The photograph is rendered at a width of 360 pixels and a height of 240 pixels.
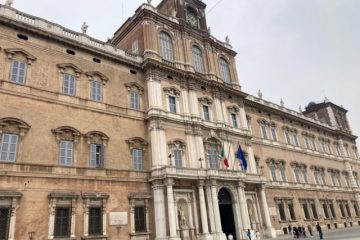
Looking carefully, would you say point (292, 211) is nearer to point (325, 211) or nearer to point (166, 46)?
point (325, 211)

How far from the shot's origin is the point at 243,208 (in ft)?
87.1

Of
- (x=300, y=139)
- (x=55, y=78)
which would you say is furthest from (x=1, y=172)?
(x=300, y=139)

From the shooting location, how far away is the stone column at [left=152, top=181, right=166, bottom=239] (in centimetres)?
2159

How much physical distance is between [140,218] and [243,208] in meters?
9.34

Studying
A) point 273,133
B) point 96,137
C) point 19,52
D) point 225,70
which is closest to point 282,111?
point 273,133

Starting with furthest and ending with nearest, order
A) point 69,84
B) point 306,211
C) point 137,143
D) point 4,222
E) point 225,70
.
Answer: point 306,211 < point 225,70 < point 137,143 < point 69,84 < point 4,222

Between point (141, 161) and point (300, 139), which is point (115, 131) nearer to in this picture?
point (141, 161)

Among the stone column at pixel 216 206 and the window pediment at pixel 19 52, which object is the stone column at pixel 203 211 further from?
the window pediment at pixel 19 52

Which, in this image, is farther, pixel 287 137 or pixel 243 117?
pixel 287 137

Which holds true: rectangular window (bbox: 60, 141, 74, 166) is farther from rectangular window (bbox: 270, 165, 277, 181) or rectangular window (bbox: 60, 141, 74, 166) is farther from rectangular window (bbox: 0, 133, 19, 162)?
rectangular window (bbox: 270, 165, 277, 181)

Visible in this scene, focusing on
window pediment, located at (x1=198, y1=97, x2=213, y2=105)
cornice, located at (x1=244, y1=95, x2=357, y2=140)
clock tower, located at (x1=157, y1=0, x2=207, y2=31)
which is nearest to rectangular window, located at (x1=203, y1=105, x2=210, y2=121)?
window pediment, located at (x1=198, y1=97, x2=213, y2=105)

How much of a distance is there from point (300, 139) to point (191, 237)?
82.8 ft

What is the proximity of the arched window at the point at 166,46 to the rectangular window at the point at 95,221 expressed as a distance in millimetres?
14358

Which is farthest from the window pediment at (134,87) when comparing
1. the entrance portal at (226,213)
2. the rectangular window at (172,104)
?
the entrance portal at (226,213)
